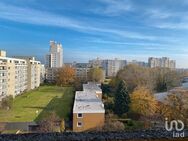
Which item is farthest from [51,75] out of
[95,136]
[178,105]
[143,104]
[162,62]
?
[95,136]

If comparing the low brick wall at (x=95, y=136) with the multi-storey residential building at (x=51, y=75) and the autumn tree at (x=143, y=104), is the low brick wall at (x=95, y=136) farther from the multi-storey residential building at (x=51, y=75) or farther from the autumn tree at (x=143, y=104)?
the multi-storey residential building at (x=51, y=75)

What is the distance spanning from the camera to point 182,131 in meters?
1.86

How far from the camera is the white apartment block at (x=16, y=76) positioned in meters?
15.8

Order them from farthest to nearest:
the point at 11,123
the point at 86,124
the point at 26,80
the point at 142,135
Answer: the point at 26,80 < the point at 11,123 < the point at 86,124 < the point at 142,135

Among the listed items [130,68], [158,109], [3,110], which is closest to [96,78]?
[130,68]

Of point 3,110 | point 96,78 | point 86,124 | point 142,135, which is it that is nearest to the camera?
point 142,135

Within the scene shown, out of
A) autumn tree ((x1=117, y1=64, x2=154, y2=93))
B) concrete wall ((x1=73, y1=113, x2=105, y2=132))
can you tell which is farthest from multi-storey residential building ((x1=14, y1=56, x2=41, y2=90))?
concrete wall ((x1=73, y1=113, x2=105, y2=132))

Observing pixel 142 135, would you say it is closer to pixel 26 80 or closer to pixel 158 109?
pixel 158 109

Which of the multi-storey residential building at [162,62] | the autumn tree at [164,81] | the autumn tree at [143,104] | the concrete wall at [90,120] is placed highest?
the multi-storey residential building at [162,62]

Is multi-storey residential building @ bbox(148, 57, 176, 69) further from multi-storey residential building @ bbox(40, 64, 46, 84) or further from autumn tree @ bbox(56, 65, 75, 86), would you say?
autumn tree @ bbox(56, 65, 75, 86)

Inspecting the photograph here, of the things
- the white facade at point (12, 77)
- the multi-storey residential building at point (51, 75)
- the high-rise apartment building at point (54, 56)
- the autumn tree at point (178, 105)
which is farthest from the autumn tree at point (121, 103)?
the high-rise apartment building at point (54, 56)

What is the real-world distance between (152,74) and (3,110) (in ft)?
32.5

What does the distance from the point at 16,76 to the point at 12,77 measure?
100 centimetres

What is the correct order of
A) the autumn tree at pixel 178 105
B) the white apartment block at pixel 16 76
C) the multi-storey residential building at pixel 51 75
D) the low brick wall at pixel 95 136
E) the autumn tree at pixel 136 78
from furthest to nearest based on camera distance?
the multi-storey residential building at pixel 51 75
the white apartment block at pixel 16 76
the autumn tree at pixel 136 78
the autumn tree at pixel 178 105
the low brick wall at pixel 95 136
